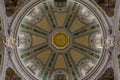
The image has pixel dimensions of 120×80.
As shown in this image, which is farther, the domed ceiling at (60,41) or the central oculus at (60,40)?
the central oculus at (60,40)

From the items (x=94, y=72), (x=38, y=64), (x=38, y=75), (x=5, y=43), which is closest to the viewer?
(x=5, y=43)

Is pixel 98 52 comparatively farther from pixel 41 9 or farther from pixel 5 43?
pixel 5 43

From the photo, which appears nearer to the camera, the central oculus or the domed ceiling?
the domed ceiling

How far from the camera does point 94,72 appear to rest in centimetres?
2080

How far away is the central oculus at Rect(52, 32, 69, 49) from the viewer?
2549cm

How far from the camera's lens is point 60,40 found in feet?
83.9

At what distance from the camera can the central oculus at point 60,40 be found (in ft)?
83.6

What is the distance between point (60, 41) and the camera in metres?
25.6

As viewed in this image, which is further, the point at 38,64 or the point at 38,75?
the point at 38,64

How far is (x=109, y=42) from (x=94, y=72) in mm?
2525

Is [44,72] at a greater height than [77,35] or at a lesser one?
lesser

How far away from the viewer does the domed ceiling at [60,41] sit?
906 inches

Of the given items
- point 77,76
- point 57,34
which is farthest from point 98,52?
point 57,34

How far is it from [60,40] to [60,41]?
8 cm
